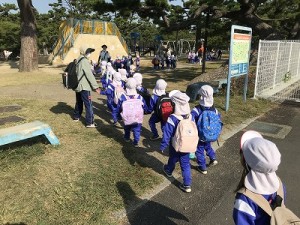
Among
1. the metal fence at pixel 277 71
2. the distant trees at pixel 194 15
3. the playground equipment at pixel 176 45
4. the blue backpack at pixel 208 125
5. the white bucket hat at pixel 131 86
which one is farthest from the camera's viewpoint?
the playground equipment at pixel 176 45

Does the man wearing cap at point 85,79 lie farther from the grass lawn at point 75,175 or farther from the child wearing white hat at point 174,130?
the child wearing white hat at point 174,130

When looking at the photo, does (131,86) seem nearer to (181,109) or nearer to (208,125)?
(181,109)

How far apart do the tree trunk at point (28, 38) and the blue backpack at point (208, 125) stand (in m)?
13.5

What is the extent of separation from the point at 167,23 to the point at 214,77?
307 cm

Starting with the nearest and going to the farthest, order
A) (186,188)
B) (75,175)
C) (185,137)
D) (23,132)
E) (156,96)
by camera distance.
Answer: (185,137) → (186,188) → (75,175) → (23,132) → (156,96)

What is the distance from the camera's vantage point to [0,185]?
355cm

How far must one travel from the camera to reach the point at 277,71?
1003 cm

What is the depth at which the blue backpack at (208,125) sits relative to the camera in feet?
12.2

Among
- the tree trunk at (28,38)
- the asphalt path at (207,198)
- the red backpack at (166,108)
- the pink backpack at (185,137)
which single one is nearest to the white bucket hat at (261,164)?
the asphalt path at (207,198)

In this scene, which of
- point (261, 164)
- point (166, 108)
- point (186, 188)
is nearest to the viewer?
point (261, 164)

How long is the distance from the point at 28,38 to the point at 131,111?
12.3 meters

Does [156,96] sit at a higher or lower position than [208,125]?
higher

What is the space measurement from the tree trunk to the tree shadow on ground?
13491 millimetres

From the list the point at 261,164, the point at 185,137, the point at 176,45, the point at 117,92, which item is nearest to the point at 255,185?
the point at 261,164
